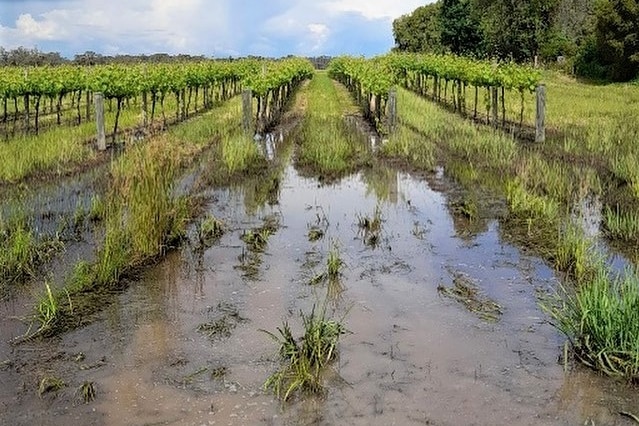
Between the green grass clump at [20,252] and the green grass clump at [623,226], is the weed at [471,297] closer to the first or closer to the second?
the green grass clump at [623,226]

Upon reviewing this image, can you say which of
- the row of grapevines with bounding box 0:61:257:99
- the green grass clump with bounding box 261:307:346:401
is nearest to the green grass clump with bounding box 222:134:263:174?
the row of grapevines with bounding box 0:61:257:99

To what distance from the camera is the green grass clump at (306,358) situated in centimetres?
488

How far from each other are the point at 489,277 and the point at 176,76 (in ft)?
51.2

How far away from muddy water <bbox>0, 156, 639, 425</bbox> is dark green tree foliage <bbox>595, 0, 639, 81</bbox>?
26.9 meters

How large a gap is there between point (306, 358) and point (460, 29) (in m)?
45.8

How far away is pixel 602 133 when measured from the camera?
14.4 m

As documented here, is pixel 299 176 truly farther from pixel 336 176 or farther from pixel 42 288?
pixel 42 288

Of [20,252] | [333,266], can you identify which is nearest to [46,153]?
[20,252]

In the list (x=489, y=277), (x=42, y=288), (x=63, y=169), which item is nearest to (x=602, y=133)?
(x=489, y=277)

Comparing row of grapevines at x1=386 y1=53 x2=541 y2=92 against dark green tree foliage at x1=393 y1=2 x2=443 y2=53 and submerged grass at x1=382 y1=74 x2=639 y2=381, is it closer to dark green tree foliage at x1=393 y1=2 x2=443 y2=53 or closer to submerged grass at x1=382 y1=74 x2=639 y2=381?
submerged grass at x1=382 y1=74 x2=639 y2=381

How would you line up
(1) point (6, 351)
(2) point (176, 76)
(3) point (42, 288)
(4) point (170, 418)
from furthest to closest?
1. (2) point (176, 76)
2. (3) point (42, 288)
3. (1) point (6, 351)
4. (4) point (170, 418)

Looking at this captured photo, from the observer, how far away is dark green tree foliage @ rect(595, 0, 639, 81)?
3120 cm

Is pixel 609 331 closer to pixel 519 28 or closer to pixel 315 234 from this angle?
pixel 315 234

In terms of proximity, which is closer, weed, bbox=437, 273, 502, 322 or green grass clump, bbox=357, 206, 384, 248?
weed, bbox=437, 273, 502, 322
